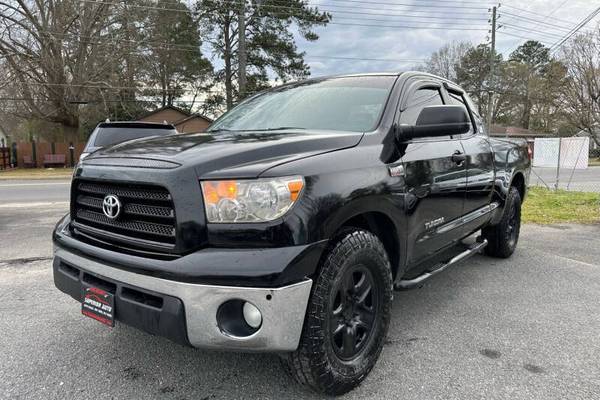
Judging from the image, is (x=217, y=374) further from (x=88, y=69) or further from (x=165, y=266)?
(x=88, y=69)

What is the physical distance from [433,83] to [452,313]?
6.17 feet

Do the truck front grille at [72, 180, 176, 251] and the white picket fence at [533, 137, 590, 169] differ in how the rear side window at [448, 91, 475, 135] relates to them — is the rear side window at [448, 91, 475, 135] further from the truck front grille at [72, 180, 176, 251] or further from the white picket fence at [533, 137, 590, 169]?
the white picket fence at [533, 137, 590, 169]

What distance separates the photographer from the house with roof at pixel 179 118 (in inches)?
1266

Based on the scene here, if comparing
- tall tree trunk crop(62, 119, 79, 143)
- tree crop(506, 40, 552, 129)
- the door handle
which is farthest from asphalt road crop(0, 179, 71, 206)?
tree crop(506, 40, 552, 129)

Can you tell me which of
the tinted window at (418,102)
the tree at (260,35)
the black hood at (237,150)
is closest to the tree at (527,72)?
the tree at (260,35)

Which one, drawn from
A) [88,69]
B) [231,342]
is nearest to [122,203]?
[231,342]

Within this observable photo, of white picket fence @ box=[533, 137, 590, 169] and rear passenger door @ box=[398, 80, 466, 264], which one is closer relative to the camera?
rear passenger door @ box=[398, 80, 466, 264]

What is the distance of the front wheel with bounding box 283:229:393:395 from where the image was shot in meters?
2.14

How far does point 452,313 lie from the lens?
3527 mm

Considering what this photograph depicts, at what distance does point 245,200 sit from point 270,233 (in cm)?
19

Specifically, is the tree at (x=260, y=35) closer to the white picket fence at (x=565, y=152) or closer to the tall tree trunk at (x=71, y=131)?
the tall tree trunk at (x=71, y=131)

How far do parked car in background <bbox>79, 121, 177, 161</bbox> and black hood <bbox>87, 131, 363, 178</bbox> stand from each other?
5796 mm

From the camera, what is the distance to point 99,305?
2311mm

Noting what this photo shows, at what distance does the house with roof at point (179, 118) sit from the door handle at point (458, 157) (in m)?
29.9
